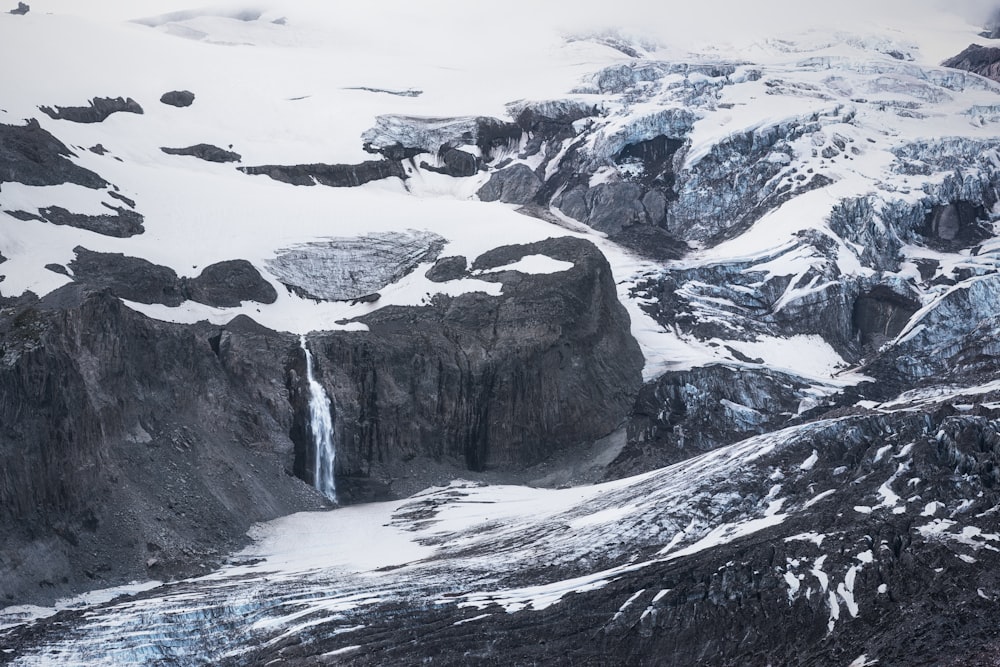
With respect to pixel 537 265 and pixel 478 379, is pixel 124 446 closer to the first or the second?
pixel 478 379

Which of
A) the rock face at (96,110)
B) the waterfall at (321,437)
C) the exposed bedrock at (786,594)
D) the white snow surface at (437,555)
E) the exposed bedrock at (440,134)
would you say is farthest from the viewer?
the exposed bedrock at (440,134)

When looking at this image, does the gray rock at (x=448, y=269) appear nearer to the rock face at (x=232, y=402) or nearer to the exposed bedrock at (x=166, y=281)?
the rock face at (x=232, y=402)

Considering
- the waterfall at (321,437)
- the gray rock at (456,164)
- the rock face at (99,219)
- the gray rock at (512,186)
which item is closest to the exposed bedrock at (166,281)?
the rock face at (99,219)

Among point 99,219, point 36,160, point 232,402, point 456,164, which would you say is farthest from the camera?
point 456,164

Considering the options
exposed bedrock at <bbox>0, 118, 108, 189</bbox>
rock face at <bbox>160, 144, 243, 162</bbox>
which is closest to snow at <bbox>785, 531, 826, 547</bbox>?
exposed bedrock at <bbox>0, 118, 108, 189</bbox>

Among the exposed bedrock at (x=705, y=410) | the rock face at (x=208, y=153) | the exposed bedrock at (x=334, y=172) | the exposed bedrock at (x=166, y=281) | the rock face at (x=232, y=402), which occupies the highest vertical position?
the rock face at (x=208, y=153)

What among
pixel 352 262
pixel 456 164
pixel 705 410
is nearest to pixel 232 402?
pixel 352 262

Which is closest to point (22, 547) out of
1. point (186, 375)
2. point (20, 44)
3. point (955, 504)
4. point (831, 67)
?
point (186, 375)
